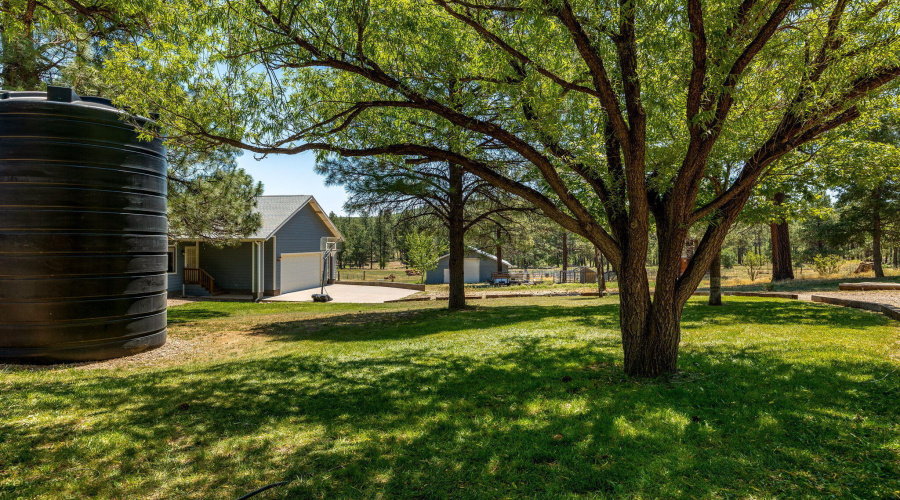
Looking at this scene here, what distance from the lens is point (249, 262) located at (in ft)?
65.2

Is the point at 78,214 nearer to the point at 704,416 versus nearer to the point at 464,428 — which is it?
the point at 464,428

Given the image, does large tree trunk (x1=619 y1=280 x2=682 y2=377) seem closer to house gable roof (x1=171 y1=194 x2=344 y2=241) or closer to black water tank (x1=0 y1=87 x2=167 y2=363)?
black water tank (x1=0 y1=87 x2=167 y2=363)

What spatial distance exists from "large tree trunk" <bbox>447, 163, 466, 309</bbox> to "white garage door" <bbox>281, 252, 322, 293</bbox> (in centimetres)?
1165

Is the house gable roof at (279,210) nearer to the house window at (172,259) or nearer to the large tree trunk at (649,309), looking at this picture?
the house window at (172,259)

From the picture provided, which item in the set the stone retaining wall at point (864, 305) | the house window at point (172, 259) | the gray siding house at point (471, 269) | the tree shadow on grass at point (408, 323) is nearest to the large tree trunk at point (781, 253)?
the stone retaining wall at point (864, 305)

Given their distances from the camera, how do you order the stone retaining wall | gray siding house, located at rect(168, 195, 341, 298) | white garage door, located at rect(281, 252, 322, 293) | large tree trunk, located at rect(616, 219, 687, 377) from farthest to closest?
1. white garage door, located at rect(281, 252, 322, 293)
2. gray siding house, located at rect(168, 195, 341, 298)
3. the stone retaining wall
4. large tree trunk, located at rect(616, 219, 687, 377)

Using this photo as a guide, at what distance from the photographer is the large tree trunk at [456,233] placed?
12703mm

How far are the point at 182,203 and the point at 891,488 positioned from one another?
1386cm

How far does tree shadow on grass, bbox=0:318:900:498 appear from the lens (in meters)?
2.48

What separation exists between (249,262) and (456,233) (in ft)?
39.9

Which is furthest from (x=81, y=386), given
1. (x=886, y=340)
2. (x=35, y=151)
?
(x=886, y=340)

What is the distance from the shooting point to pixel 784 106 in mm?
4344


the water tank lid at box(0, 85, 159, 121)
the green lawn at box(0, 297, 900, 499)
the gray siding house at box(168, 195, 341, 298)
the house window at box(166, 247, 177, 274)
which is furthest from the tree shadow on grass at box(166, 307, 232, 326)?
the water tank lid at box(0, 85, 159, 121)

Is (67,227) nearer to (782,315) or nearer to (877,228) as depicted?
(782,315)
